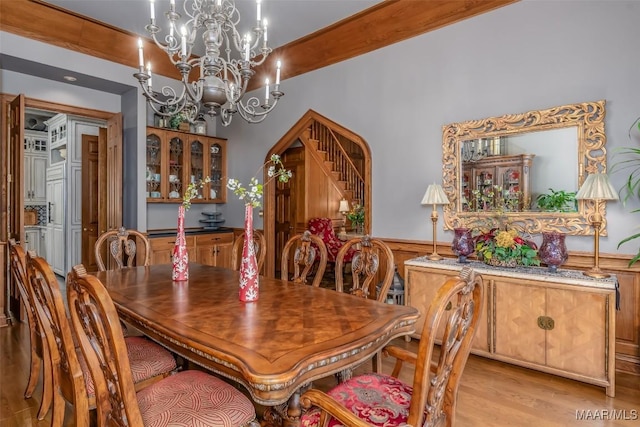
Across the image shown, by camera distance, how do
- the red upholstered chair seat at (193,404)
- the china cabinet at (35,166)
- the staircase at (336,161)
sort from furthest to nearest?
the staircase at (336,161) < the china cabinet at (35,166) < the red upholstered chair seat at (193,404)

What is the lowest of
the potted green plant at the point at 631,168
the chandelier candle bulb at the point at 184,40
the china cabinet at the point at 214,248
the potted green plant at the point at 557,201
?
the china cabinet at the point at 214,248

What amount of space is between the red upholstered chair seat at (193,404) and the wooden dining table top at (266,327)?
0.19 m

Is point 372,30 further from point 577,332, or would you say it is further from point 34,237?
point 34,237

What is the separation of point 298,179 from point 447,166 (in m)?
3.59

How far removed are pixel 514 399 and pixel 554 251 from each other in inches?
42.8

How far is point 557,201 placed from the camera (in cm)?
283

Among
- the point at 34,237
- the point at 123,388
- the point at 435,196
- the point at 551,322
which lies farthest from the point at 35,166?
the point at 551,322

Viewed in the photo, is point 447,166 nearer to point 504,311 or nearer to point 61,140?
point 504,311

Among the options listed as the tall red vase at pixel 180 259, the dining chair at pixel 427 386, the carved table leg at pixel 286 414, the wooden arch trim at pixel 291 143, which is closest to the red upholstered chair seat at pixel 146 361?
the tall red vase at pixel 180 259

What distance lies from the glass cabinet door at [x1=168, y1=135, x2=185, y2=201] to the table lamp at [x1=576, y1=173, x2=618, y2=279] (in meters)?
4.55

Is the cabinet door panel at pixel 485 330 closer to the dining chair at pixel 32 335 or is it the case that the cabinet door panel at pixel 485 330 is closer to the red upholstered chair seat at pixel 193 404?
the red upholstered chair seat at pixel 193 404

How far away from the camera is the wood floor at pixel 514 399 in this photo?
2041 millimetres

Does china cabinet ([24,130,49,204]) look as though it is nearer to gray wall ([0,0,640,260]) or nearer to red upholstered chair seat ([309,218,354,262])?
gray wall ([0,0,640,260])

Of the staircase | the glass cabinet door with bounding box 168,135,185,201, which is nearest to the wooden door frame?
the glass cabinet door with bounding box 168,135,185,201
